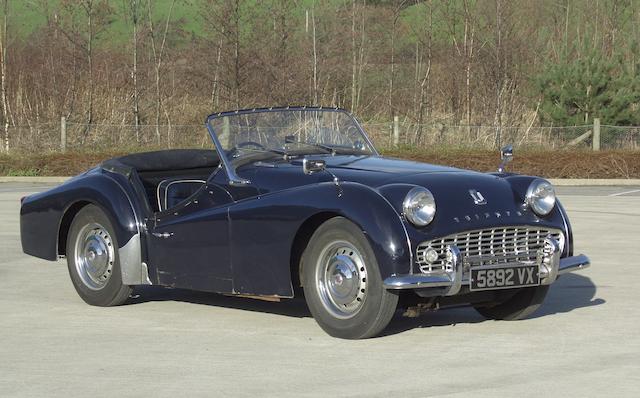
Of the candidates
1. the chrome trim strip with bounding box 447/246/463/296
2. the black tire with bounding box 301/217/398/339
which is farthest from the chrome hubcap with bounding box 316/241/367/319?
the chrome trim strip with bounding box 447/246/463/296

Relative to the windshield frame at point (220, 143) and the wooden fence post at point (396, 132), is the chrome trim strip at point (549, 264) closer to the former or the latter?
the windshield frame at point (220, 143)

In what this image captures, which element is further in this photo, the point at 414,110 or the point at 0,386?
the point at 414,110

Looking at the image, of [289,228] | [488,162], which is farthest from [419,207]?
[488,162]

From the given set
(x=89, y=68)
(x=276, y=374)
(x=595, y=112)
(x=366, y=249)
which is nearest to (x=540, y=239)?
(x=366, y=249)

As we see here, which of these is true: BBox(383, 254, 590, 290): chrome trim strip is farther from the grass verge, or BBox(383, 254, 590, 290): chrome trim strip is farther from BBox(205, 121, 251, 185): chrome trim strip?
the grass verge

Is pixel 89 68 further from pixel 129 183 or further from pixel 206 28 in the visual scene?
pixel 129 183

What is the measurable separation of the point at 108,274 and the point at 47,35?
109 ft

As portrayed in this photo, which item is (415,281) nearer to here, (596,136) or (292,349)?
(292,349)

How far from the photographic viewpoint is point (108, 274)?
30.4 ft

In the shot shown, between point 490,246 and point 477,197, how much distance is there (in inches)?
12.4

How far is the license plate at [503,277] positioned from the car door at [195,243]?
68.6 inches

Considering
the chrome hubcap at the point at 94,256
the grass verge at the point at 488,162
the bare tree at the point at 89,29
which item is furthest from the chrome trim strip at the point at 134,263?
the bare tree at the point at 89,29

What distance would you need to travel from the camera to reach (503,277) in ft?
25.1

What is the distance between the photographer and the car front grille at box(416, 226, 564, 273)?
748 centimetres
